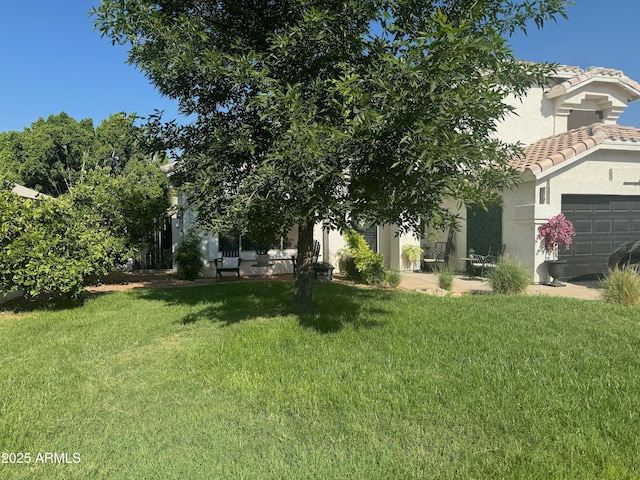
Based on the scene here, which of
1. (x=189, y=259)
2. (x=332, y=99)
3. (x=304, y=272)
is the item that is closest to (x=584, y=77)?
(x=304, y=272)

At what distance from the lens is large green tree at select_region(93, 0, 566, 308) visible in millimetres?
4031

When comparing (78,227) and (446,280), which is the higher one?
(78,227)

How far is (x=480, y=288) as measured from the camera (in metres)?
10.8

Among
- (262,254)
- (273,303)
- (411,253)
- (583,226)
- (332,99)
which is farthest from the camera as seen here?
(411,253)

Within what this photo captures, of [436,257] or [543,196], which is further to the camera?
[436,257]

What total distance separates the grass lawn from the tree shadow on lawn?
106mm

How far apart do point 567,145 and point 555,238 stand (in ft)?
10.2

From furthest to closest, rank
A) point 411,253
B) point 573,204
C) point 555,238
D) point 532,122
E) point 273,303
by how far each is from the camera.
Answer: point 532,122
point 411,253
point 573,204
point 555,238
point 273,303

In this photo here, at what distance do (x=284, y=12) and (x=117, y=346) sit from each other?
17.2ft

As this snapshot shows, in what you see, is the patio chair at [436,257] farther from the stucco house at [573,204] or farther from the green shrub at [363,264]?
the green shrub at [363,264]

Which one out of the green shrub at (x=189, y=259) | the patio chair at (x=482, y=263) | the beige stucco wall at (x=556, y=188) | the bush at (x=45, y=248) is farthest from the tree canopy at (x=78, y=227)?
the beige stucco wall at (x=556, y=188)

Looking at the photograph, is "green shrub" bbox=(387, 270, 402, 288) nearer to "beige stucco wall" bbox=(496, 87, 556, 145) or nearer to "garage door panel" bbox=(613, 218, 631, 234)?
"garage door panel" bbox=(613, 218, 631, 234)

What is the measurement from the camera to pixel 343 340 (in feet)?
18.8

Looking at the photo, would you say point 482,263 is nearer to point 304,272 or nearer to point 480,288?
point 480,288
